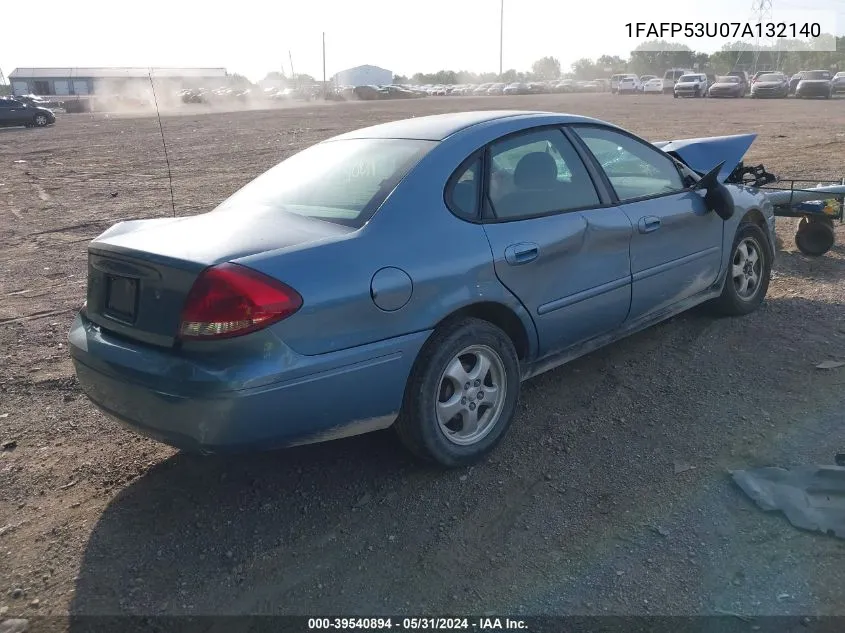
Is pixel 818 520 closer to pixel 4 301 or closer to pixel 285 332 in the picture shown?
pixel 285 332

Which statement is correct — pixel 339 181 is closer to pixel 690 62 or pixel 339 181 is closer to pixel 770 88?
pixel 770 88

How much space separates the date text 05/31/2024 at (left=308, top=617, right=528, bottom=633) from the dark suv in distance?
126ft

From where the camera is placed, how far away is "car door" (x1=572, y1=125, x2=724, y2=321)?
4.38 m

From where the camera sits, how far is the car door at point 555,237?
3707 mm

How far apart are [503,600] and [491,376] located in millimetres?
1217

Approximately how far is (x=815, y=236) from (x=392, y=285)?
5267mm

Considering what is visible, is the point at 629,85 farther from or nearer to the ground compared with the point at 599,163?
farther from the ground

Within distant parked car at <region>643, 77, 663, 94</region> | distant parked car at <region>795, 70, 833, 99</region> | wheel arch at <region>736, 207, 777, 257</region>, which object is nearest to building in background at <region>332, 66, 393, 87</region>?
distant parked car at <region>643, 77, 663, 94</region>

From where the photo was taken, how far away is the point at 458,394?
3.55m

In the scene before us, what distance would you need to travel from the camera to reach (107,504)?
11.2 feet

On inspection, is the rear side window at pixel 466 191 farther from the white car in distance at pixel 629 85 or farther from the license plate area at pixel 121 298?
the white car in distance at pixel 629 85

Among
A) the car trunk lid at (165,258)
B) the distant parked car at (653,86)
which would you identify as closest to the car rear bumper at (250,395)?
the car trunk lid at (165,258)

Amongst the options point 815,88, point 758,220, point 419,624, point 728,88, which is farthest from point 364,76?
point 419,624

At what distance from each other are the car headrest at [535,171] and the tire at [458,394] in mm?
822
